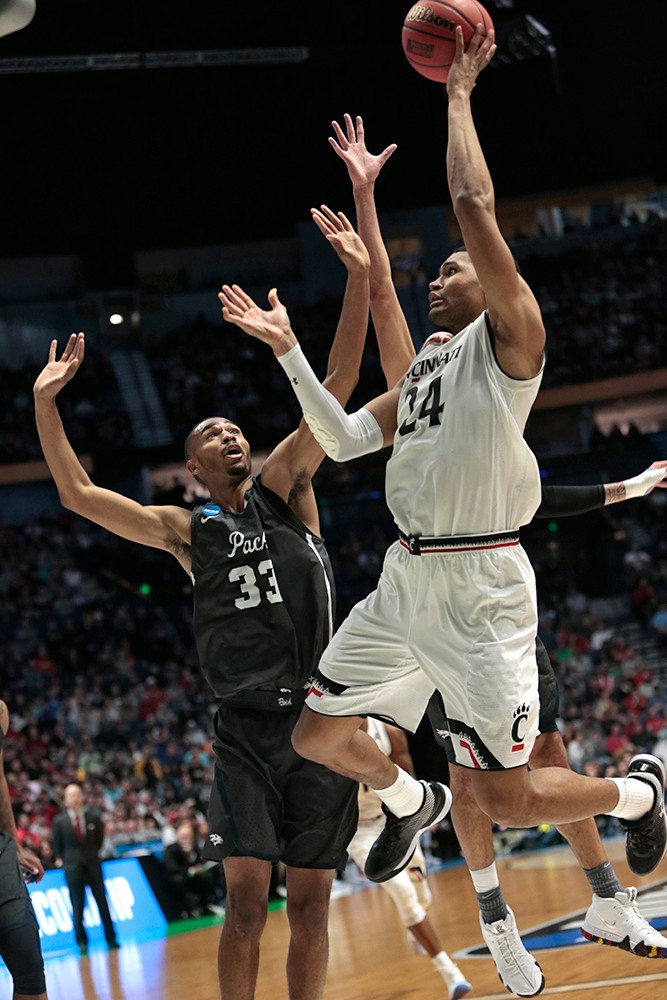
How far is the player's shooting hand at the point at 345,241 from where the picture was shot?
16.3 ft

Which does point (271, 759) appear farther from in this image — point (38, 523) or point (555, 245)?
point (555, 245)

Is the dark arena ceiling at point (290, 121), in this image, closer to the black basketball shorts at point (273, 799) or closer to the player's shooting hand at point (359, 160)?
the player's shooting hand at point (359, 160)

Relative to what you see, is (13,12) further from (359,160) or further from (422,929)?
(422,929)

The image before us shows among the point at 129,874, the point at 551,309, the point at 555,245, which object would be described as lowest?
the point at 129,874

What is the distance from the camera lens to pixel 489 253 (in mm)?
3971

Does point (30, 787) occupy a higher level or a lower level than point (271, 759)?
lower

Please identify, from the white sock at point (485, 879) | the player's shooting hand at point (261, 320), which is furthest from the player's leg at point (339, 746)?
the player's shooting hand at point (261, 320)

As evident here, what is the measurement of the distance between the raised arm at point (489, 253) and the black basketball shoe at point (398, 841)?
197 cm

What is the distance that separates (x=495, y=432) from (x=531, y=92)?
22.9 metres

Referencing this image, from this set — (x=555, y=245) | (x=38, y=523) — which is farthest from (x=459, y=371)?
(x=555, y=245)

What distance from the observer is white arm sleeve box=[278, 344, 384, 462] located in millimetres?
4332

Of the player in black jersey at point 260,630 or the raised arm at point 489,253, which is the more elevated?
the raised arm at point 489,253

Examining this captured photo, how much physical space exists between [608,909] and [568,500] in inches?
74.0

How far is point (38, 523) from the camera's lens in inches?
947
